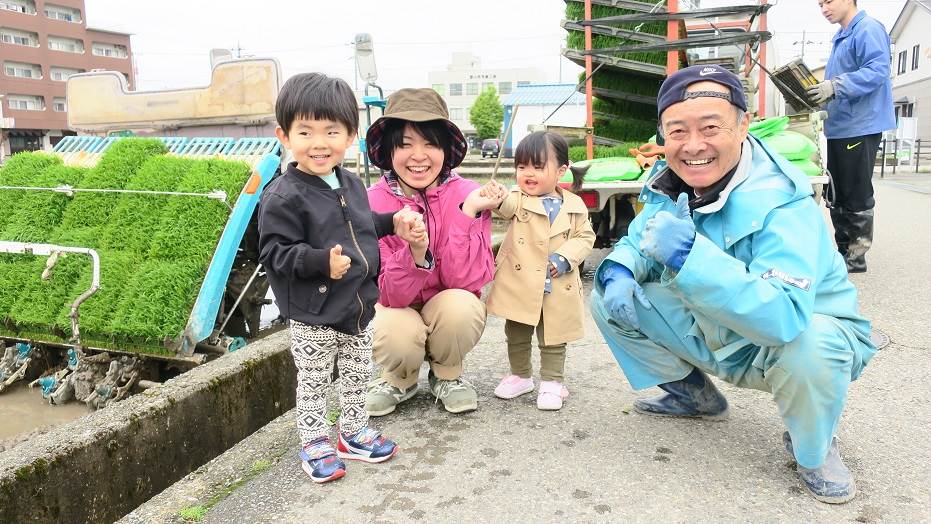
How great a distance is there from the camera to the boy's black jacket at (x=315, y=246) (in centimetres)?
203

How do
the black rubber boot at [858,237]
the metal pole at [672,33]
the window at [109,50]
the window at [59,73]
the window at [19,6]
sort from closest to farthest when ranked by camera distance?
the black rubber boot at [858,237] < the metal pole at [672,33] < the window at [19,6] < the window at [59,73] < the window at [109,50]

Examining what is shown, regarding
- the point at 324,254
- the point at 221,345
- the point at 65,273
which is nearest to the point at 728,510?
the point at 324,254

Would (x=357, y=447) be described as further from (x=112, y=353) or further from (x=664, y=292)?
(x=112, y=353)

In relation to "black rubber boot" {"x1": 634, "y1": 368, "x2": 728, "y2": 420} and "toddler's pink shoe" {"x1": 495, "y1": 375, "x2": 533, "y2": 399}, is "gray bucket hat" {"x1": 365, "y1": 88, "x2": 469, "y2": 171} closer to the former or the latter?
"toddler's pink shoe" {"x1": 495, "y1": 375, "x2": 533, "y2": 399}

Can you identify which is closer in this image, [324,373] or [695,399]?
[324,373]

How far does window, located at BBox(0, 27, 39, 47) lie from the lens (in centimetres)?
4597

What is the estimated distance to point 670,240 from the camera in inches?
71.8

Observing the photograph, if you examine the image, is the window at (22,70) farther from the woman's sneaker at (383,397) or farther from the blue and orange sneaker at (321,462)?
the blue and orange sneaker at (321,462)

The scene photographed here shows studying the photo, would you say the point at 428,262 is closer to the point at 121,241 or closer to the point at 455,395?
the point at 455,395

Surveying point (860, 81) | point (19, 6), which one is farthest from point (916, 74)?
point (19, 6)

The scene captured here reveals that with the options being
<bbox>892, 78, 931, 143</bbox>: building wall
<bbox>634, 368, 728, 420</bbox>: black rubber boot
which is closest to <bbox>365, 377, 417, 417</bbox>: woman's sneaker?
<bbox>634, 368, 728, 420</bbox>: black rubber boot

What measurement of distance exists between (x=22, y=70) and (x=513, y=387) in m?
56.2

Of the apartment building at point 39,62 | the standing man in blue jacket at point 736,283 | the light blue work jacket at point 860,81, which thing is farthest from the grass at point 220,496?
the apartment building at point 39,62

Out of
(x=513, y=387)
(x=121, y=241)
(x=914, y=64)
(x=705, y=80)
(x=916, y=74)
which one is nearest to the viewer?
(x=705, y=80)
